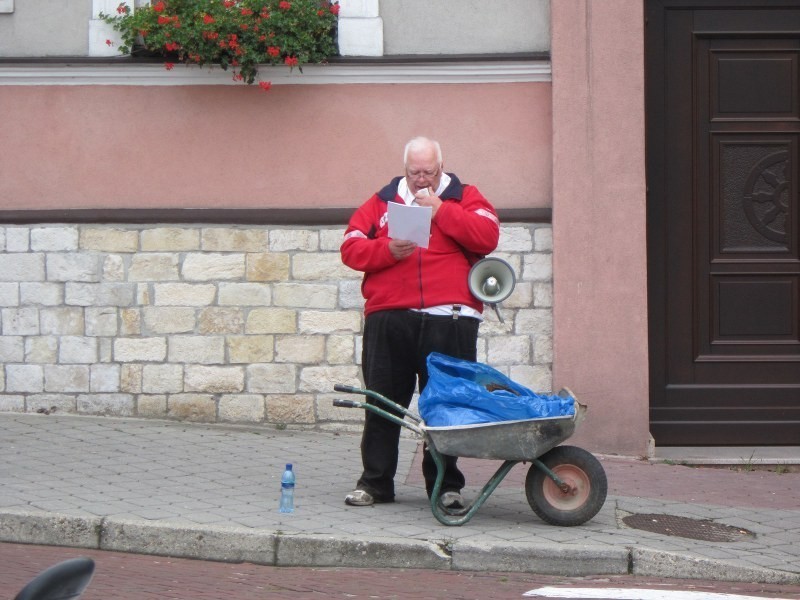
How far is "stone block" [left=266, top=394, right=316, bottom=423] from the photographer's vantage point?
30.9 ft

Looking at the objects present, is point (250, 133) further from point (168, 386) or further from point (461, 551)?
point (461, 551)

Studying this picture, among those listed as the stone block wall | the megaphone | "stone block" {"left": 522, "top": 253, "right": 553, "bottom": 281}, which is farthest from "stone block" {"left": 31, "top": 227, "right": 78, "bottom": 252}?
the megaphone

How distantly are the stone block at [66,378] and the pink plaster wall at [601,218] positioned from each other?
349cm

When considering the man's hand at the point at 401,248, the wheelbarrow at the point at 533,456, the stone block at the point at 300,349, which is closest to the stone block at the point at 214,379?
the stone block at the point at 300,349

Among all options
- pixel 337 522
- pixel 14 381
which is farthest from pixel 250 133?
pixel 337 522

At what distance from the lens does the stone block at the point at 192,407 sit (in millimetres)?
9453

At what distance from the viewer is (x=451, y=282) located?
671cm

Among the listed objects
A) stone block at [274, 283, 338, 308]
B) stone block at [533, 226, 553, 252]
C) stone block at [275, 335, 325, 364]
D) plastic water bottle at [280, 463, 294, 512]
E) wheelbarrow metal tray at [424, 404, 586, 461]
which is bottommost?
plastic water bottle at [280, 463, 294, 512]

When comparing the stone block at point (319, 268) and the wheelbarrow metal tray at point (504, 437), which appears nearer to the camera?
the wheelbarrow metal tray at point (504, 437)

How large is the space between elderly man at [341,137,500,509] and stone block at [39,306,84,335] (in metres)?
3.37

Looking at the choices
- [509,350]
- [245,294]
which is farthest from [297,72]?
[509,350]

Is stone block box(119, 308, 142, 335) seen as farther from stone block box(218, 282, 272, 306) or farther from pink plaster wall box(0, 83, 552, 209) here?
pink plaster wall box(0, 83, 552, 209)

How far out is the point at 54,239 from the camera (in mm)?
9477

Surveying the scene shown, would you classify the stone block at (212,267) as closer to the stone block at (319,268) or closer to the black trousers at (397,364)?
the stone block at (319,268)
